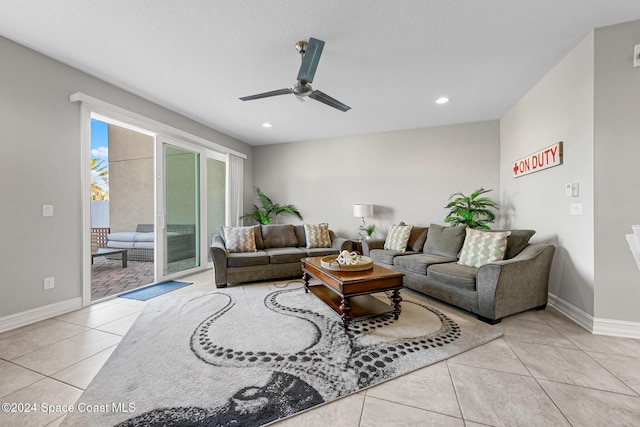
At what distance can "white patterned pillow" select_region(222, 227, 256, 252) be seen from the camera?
4.09 metres

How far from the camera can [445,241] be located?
3.67 m

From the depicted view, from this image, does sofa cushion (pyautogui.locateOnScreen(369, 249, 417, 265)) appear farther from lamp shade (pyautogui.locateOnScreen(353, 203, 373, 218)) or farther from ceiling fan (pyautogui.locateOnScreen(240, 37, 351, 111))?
ceiling fan (pyautogui.locateOnScreen(240, 37, 351, 111))

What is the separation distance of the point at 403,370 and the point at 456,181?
12.3 ft

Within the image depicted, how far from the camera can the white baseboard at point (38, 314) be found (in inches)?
90.7

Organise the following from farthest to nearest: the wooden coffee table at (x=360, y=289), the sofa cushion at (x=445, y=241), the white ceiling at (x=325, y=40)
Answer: the sofa cushion at (x=445, y=241) < the wooden coffee table at (x=360, y=289) < the white ceiling at (x=325, y=40)

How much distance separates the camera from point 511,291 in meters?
2.43

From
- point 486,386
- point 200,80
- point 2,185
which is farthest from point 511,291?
point 2,185

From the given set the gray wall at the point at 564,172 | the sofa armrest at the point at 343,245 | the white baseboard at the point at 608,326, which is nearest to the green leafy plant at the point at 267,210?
the sofa armrest at the point at 343,245

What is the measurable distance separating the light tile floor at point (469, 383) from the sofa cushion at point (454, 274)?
475 mm

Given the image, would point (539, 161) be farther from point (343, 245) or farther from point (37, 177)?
point (37, 177)

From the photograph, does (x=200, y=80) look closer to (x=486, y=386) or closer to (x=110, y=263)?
(x=486, y=386)

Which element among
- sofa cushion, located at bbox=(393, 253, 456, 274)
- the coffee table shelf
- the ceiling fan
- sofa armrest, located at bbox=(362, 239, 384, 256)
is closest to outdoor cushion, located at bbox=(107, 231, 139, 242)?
the coffee table shelf

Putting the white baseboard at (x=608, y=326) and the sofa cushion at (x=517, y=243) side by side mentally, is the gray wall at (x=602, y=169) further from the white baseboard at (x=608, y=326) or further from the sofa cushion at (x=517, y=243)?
the sofa cushion at (x=517, y=243)

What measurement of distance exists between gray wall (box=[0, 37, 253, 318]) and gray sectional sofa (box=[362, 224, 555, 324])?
13.1 feet
